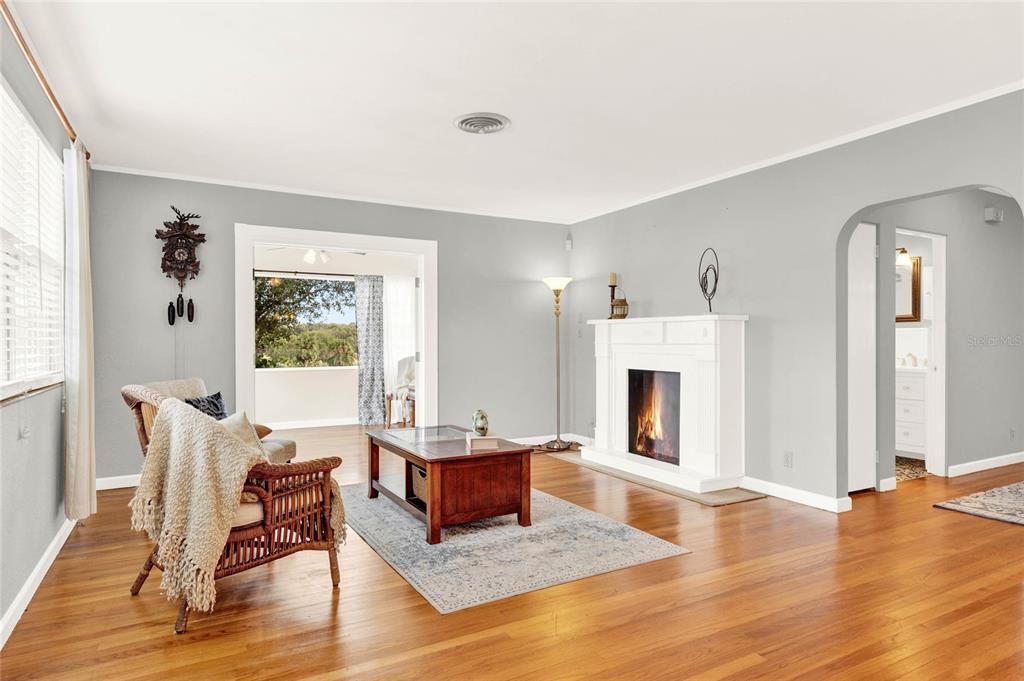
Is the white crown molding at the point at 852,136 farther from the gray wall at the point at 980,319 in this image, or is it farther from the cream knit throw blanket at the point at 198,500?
the cream knit throw blanket at the point at 198,500

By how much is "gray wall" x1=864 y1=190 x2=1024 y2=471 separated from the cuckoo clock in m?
5.66

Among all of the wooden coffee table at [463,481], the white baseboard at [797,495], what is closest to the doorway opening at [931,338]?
the white baseboard at [797,495]

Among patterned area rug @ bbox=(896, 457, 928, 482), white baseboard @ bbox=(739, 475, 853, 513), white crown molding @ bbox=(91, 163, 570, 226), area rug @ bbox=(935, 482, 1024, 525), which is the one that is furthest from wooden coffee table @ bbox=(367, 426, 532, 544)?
patterned area rug @ bbox=(896, 457, 928, 482)

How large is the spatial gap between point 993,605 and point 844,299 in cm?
209

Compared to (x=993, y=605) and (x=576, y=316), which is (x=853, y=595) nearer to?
(x=993, y=605)

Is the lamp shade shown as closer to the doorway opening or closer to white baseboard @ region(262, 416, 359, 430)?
the doorway opening

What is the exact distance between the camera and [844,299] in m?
4.27

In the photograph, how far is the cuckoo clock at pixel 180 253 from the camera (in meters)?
5.00

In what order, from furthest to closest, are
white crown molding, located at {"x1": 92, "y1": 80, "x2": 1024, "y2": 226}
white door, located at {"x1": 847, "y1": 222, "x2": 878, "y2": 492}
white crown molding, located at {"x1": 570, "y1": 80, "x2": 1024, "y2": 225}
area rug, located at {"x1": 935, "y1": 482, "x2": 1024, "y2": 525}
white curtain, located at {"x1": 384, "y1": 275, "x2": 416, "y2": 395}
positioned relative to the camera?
white curtain, located at {"x1": 384, "y1": 275, "x2": 416, "y2": 395} < white door, located at {"x1": 847, "y1": 222, "x2": 878, "y2": 492} < area rug, located at {"x1": 935, "y1": 482, "x2": 1024, "y2": 525} < white crown molding, located at {"x1": 92, "y1": 80, "x2": 1024, "y2": 226} < white crown molding, located at {"x1": 570, "y1": 80, "x2": 1024, "y2": 225}

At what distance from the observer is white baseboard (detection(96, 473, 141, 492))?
15.8ft

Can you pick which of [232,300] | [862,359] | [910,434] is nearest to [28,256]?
[232,300]

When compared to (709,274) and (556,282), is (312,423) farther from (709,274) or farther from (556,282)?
(709,274)

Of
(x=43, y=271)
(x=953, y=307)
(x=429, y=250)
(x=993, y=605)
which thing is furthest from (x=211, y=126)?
(x=953, y=307)

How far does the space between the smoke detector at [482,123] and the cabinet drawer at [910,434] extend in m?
4.70
